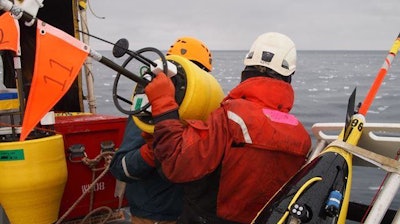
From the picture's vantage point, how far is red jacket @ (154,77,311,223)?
2.10 meters

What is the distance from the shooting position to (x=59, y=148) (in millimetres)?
3303

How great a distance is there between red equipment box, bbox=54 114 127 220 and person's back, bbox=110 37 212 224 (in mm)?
1016

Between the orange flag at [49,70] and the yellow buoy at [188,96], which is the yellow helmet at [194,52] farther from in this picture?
the orange flag at [49,70]

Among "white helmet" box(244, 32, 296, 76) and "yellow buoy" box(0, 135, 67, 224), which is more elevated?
"white helmet" box(244, 32, 296, 76)

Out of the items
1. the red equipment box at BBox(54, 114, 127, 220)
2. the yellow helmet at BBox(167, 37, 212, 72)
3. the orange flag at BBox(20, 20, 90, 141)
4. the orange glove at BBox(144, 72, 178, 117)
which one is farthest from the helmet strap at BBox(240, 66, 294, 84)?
the red equipment box at BBox(54, 114, 127, 220)

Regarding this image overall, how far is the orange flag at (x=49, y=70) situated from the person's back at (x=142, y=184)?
764mm

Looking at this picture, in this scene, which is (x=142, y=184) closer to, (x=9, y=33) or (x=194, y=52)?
(x=194, y=52)

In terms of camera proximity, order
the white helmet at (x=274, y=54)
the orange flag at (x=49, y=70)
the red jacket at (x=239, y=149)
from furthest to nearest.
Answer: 1. the white helmet at (x=274, y=54)
2. the red jacket at (x=239, y=149)
3. the orange flag at (x=49, y=70)

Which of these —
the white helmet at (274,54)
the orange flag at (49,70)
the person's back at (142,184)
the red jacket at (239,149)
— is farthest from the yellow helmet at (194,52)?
the orange flag at (49,70)

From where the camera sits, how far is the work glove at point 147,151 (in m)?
2.49

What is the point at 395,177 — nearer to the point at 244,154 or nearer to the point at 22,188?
the point at 244,154

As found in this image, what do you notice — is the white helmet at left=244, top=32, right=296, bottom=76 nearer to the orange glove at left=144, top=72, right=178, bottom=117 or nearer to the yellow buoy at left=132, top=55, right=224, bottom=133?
the yellow buoy at left=132, top=55, right=224, bottom=133

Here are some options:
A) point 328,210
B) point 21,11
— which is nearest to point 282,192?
point 328,210

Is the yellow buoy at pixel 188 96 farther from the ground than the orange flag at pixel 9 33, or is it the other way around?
the orange flag at pixel 9 33
